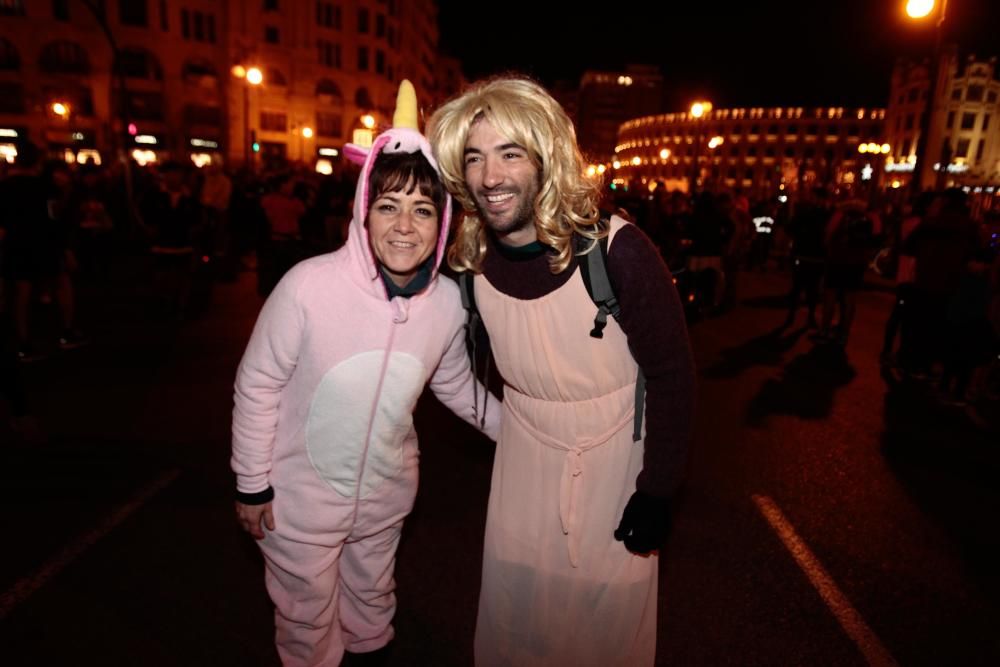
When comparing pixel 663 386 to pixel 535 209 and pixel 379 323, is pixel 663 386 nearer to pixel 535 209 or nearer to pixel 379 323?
pixel 535 209

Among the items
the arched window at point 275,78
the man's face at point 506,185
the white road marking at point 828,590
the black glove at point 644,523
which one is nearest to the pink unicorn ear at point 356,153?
the man's face at point 506,185

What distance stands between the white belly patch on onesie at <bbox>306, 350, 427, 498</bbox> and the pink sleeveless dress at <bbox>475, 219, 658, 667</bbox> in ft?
1.21

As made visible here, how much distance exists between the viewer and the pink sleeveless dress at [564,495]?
1984 millimetres

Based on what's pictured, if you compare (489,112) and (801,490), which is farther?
(801,490)

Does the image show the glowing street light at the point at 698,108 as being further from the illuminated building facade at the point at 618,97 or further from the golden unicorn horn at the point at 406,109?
the illuminated building facade at the point at 618,97

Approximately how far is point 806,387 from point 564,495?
5.96m

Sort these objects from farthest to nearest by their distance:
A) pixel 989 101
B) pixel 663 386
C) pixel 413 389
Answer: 1. pixel 989 101
2. pixel 413 389
3. pixel 663 386

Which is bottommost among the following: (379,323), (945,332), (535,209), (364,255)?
(945,332)

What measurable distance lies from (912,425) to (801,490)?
2263 millimetres

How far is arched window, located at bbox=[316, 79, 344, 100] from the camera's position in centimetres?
5767

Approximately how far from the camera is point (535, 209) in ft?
6.56

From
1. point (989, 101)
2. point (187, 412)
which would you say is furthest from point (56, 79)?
point (989, 101)

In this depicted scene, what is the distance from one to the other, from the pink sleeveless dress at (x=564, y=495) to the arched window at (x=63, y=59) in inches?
2261

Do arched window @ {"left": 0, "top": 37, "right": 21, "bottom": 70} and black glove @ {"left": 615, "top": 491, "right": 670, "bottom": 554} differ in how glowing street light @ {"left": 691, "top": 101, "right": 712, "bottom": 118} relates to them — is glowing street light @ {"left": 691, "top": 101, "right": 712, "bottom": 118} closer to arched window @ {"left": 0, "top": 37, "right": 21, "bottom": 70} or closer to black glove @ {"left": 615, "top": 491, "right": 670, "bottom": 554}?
black glove @ {"left": 615, "top": 491, "right": 670, "bottom": 554}
